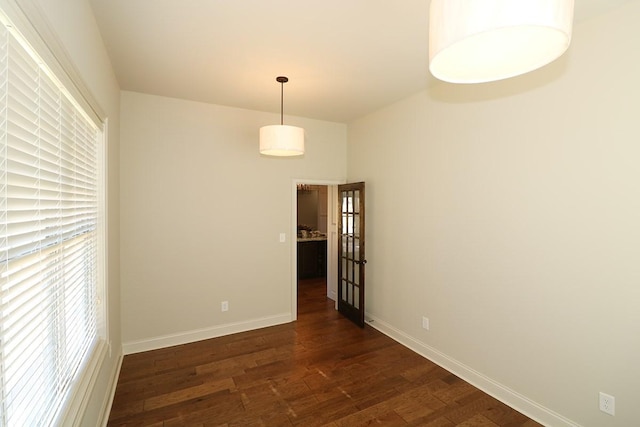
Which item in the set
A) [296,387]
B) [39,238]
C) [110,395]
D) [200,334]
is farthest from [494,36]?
[200,334]

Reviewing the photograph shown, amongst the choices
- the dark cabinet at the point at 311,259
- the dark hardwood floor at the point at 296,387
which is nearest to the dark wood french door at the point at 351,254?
the dark hardwood floor at the point at 296,387

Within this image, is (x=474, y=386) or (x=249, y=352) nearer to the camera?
(x=474, y=386)

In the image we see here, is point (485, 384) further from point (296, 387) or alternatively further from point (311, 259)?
point (311, 259)

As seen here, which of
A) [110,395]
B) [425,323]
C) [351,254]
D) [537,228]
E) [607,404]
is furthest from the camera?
[351,254]

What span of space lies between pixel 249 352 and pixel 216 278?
972 mm

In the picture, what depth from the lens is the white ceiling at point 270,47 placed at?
1.96m

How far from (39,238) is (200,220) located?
2.48 metres

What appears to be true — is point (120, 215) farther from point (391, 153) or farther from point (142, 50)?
point (391, 153)

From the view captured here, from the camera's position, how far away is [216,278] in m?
3.79

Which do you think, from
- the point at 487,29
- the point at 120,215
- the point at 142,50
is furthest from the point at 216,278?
the point at 487,29

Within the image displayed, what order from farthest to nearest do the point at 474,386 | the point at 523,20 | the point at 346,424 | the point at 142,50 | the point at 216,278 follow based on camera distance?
the point at 216,278
the point at 474,386
the point at 142,50
the point at 346,424
the point at 523,20

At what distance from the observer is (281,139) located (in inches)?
107

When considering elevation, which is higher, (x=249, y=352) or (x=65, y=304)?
(x=65, y=304)

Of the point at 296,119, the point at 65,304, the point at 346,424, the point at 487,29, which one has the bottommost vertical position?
the point at 346,424
